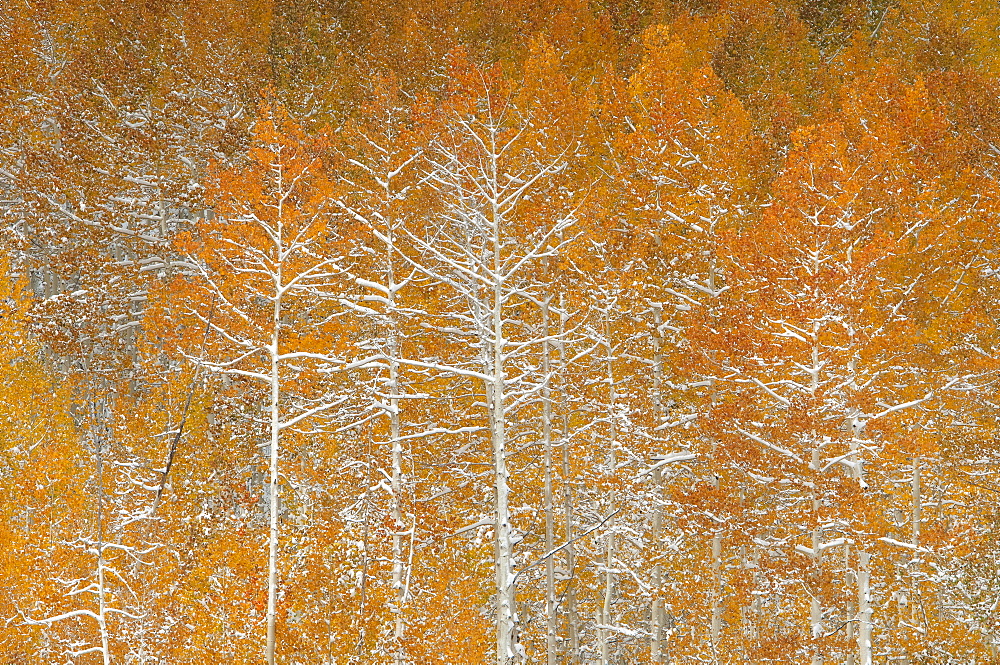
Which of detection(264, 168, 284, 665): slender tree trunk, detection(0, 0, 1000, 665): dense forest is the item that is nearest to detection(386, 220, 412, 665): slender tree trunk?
detection(0, 0, 1000, 665): dense forest

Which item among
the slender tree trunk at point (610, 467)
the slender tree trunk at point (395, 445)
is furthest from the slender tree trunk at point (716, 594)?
the slender tree trunk at point (395, 445)

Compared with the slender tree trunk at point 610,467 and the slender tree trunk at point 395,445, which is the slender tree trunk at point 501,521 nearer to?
the slender tree trunk at point 395,445

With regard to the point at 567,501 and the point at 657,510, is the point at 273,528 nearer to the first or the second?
the point at 567,501

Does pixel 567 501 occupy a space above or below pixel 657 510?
above

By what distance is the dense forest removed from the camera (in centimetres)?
1451

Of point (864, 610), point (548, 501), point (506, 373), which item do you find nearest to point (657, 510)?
point (548, 501)

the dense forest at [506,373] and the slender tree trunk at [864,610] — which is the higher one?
the dense forest at [506,373]

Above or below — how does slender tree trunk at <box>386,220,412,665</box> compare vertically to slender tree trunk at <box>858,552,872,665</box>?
above

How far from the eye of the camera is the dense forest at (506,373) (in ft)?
47.6

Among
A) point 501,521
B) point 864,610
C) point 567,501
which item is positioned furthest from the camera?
point 567,501

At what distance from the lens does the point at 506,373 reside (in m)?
15.2

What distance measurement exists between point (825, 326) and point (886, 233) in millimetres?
2359

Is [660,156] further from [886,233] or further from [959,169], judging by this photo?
[959,169]

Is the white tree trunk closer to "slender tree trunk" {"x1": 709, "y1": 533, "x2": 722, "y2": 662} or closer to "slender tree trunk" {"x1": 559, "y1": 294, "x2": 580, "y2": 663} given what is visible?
"slender tree trunk" {"x1": 559, "y1": 294, "x2": 580, "y2": 663}
